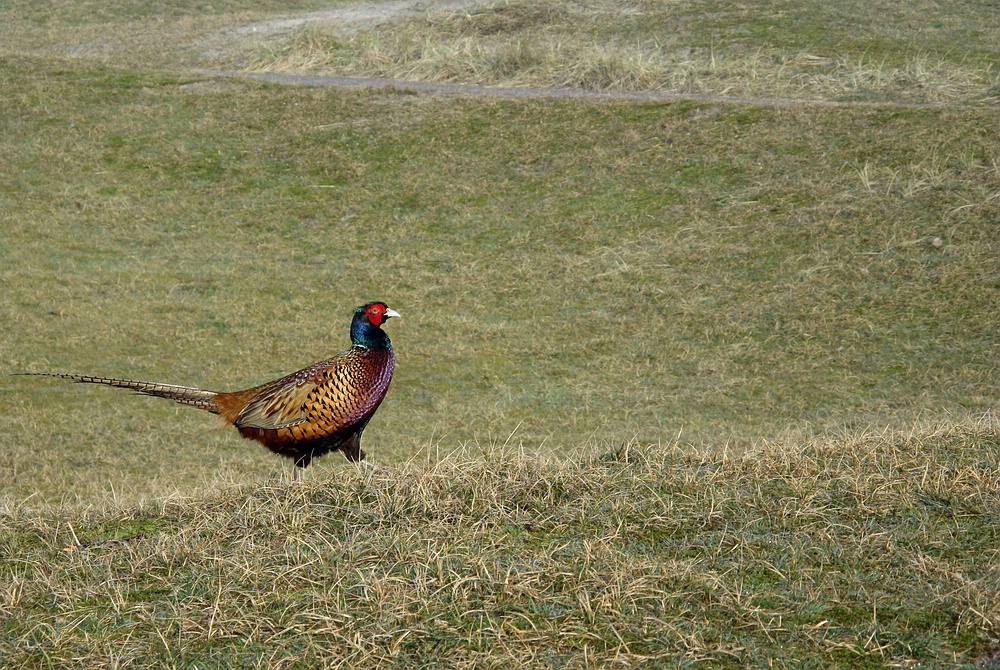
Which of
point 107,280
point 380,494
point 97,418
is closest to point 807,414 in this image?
point 380,494

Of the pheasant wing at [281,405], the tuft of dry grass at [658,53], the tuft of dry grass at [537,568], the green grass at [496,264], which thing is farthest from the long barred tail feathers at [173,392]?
the tuft of dry grass at [658,53]

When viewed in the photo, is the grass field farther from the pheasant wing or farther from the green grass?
the pheasant wing

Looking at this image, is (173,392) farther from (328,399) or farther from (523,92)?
(523,92)

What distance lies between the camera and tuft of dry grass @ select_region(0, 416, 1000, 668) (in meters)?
3.52

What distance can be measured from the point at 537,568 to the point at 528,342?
603 cm

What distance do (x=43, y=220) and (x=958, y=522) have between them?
38.6 ft

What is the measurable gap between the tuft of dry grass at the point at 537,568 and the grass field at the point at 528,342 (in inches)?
0.6

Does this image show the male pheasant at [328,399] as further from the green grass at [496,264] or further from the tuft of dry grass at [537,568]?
the green grass at [496,264]

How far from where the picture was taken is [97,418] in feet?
27.5

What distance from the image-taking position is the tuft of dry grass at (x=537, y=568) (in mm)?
3518

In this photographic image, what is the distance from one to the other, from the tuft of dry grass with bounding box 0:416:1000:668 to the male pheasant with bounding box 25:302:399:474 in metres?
0.26

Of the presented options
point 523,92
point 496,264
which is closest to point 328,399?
point 496,264

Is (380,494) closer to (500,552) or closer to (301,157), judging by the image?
(500,552)

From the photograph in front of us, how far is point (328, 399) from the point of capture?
16.5ft
